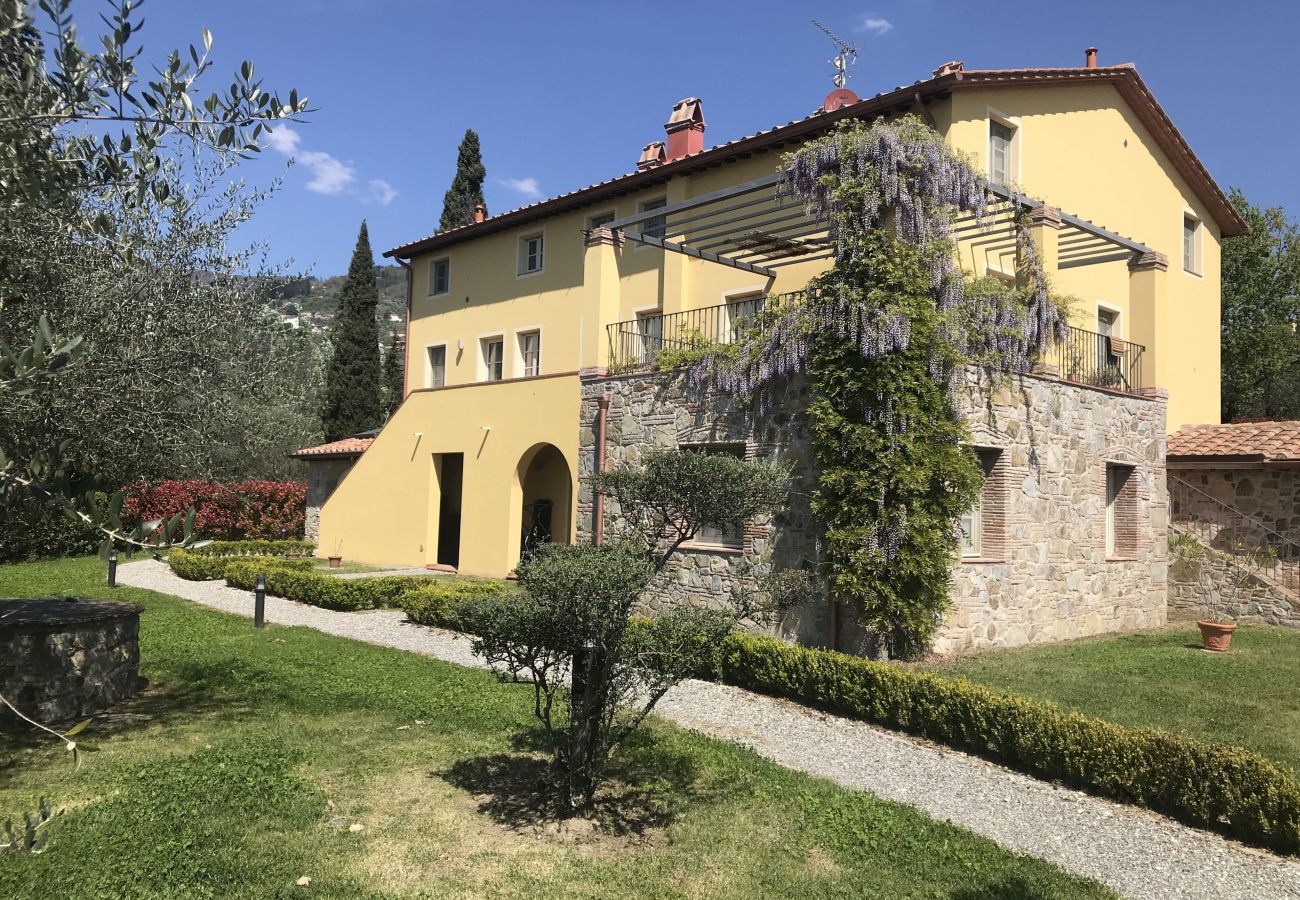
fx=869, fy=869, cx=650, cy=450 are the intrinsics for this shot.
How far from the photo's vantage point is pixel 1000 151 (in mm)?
14203

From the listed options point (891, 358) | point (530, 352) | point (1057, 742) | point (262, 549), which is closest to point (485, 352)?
point (530, 352)

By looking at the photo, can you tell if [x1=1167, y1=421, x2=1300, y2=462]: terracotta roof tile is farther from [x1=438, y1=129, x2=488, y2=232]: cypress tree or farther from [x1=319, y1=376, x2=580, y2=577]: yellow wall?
[x1=438, y1=129, x2=488, y2=232]: cypress tree

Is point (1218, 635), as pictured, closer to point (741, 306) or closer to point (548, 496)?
point (741, 306)

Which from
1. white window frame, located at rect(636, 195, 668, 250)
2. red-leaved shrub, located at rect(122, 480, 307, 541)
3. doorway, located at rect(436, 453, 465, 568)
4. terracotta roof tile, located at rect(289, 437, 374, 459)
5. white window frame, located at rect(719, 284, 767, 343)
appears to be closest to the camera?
white window frame, located at rect(719, 284, 767, 343)

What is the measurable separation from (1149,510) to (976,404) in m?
5.53

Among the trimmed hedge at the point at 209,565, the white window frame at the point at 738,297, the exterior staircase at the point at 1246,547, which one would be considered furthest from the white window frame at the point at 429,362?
the exterior staircase at the point at 1246,547

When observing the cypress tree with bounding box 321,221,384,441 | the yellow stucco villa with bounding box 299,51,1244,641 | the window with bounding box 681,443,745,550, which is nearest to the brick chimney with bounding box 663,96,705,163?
the yellow stucco villa with bounding box 299,51,1244,641

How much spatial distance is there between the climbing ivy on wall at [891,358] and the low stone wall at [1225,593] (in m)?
6.33

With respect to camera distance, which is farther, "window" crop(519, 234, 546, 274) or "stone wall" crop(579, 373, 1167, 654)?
"window" crop(519, 234, 546, 274)

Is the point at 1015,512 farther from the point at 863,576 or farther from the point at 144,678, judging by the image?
the point at 144,678

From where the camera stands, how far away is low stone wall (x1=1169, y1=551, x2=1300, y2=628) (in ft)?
45.1

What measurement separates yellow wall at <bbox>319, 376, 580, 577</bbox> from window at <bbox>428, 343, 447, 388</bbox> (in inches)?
78.7

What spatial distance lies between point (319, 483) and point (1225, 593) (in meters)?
21.4

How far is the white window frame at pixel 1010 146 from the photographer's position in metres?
13.8
